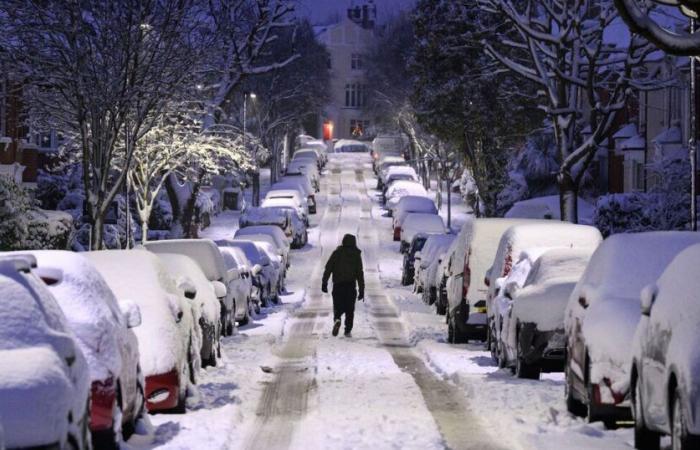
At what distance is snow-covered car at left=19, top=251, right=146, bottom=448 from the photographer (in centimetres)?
1066

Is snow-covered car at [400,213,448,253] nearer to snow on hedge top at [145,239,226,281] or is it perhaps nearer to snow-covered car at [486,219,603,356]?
snow on hedge top at [145,239,226,281]

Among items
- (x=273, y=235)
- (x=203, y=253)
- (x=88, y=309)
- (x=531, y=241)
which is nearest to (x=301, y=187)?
(x=273, y=235)

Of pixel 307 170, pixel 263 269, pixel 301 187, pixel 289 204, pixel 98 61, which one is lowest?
pixel 263 269

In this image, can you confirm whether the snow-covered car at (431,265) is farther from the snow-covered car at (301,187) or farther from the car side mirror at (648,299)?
the snow-covered car at (301,187)

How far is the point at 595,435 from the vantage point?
40.1ft

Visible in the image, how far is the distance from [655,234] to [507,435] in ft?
9.34

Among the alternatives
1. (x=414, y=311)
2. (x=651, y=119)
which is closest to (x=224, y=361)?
(x=414, y=311)

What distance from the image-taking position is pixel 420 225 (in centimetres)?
5619

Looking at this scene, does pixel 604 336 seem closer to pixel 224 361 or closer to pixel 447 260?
pixel 224 361

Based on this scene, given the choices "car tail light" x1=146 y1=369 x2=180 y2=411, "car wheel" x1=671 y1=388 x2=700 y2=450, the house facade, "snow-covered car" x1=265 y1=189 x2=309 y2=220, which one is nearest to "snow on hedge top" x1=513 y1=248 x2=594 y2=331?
"car tail light" x1=146 y1=369 x2=180 y2=411

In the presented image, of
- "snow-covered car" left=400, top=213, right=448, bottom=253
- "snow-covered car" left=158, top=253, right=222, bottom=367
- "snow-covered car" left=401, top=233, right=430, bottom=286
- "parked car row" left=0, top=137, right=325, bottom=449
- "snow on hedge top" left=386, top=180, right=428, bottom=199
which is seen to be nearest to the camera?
"parked car row" left=0, top=137, right=325, bottom=449

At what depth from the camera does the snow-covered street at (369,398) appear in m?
12.1

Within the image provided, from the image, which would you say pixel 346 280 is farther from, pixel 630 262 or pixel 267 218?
pixel 267 218

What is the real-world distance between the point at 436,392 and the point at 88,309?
560cm
